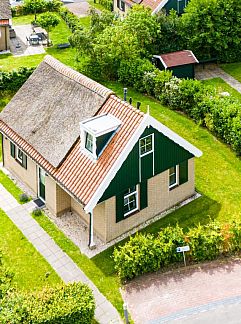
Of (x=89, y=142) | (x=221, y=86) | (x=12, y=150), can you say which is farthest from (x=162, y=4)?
(x=89, y=142)

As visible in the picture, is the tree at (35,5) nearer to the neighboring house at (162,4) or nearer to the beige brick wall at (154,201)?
the neighboring house at (162,4)

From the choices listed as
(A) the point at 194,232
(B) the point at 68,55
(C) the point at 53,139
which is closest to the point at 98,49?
(B) the point at 68,55

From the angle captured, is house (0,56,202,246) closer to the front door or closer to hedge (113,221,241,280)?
the front door

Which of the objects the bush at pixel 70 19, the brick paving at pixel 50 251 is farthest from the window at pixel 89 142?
the bush at pixel 70 19

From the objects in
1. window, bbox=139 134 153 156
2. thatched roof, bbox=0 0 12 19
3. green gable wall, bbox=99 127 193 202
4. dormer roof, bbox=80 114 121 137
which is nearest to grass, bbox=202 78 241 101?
green gable wall, bbox=99 127 193 202

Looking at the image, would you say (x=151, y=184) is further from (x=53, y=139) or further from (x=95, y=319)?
Answer: (x=95, y=319)

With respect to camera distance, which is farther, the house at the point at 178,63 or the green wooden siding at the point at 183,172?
the house at the point at 178,63

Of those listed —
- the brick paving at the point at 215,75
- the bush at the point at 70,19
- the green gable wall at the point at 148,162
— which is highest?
the green gable wall at the point at 148,162
